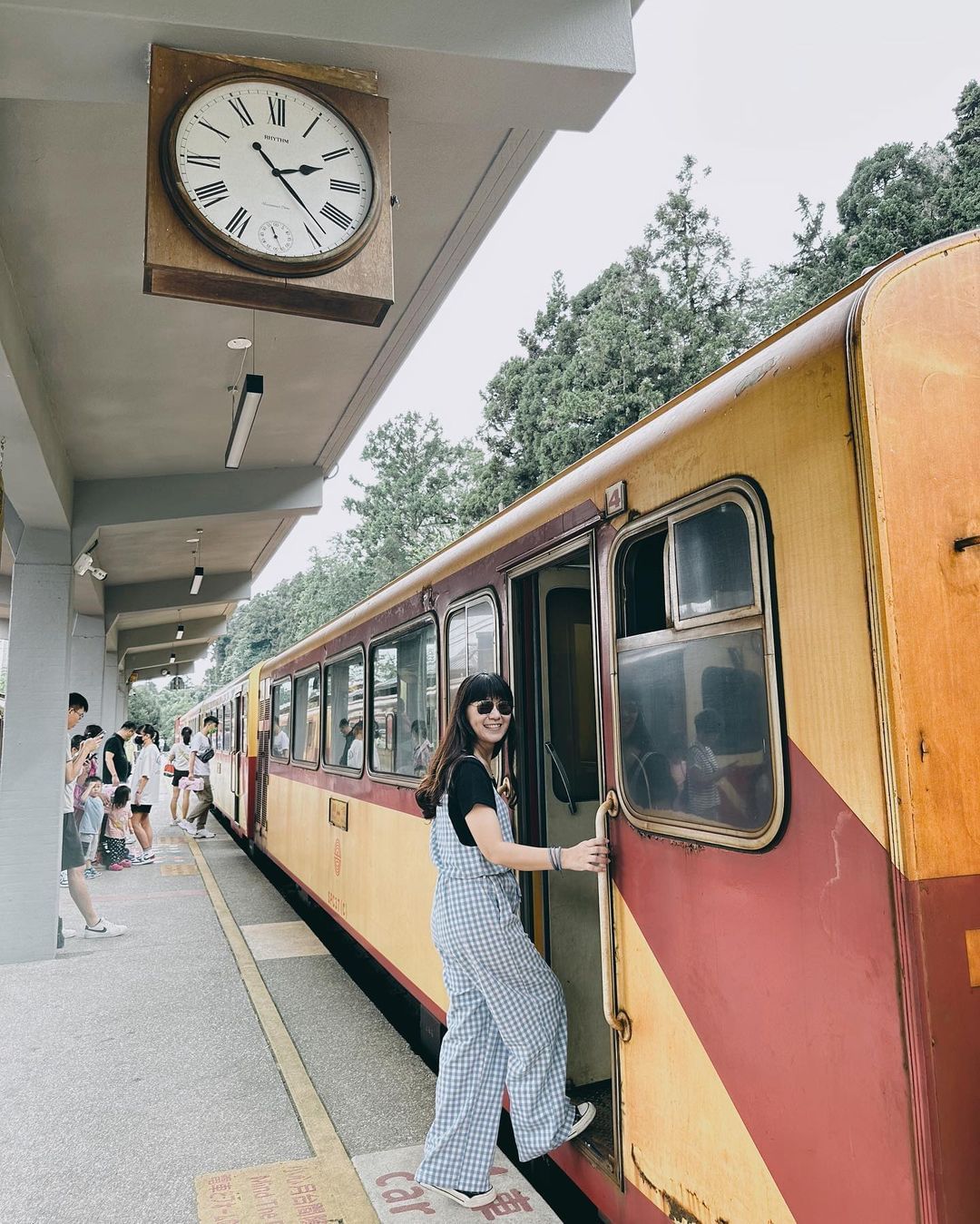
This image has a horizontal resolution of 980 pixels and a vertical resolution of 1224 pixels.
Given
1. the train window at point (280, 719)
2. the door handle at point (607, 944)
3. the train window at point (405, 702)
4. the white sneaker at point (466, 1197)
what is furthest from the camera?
the train window at point (280, 719)

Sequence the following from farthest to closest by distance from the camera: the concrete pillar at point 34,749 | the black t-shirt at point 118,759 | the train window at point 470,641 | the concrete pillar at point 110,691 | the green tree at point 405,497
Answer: the green tree at point 405,497 < the concrete pillar at point 110,691 < the black t-shirt at point 118,759 < the concrete pillar at point 34,749 < the train window at point 470,641

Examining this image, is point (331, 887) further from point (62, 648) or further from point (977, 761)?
point (977, 761)

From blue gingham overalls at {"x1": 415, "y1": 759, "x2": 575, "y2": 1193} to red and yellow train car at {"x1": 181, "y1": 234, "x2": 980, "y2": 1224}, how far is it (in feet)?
0.81

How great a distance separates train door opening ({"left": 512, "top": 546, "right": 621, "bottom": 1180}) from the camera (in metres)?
3.53

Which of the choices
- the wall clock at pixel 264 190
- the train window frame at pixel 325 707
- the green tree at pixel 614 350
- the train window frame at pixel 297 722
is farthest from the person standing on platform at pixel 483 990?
the green tree at pixel 614 350

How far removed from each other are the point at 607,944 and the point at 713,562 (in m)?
1.21

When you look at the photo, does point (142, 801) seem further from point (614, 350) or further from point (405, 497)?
point (405, 497)

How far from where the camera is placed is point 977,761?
1821 mm

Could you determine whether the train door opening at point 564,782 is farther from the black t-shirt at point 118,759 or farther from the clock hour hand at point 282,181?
the black t-shirt at point 118,759

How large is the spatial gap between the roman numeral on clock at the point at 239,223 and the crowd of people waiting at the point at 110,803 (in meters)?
5.57

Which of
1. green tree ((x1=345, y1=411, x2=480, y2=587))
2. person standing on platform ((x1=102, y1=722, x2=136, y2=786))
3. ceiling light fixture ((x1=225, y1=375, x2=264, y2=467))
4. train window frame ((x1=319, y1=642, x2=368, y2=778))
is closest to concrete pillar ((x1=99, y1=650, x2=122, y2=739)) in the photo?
person standing on platform ((x1=102, y1=722, x2=136, y2=786))

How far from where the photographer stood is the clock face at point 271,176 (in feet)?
9.47

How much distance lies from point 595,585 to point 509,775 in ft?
3.06

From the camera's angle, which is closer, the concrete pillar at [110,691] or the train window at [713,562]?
the train window at [713,562]
